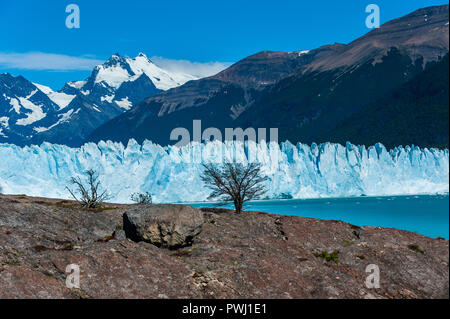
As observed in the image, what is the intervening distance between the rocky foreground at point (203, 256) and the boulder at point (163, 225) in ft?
0.18

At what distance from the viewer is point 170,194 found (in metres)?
118

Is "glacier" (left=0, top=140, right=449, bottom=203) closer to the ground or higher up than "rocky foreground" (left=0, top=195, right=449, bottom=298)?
higher up

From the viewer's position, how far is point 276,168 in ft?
412

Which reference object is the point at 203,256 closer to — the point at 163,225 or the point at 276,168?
the point at 163,225

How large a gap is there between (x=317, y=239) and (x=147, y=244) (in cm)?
1182

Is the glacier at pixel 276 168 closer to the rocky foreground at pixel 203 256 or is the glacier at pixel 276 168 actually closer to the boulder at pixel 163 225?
the rocky foreground at pixel 203 256

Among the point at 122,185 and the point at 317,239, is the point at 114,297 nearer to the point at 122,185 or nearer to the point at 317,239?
the point at 317,239

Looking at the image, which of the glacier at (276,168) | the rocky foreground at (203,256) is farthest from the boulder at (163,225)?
the glacier at (276,168)

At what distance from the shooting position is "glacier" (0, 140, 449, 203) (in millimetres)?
119438

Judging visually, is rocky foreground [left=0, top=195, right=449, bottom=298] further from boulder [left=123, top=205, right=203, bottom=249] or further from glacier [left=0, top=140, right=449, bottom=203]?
glacier [left=0, top=140, right=449, bottom=203]

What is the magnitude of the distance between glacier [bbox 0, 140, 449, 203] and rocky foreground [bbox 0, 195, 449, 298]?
283 ft

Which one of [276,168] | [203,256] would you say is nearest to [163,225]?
[203,256]

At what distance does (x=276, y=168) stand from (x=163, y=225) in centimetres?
10068

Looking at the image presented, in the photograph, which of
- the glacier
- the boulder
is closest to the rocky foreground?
the boulder
